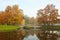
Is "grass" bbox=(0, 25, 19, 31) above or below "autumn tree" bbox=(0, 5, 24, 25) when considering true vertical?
below

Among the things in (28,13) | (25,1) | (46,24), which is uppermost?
(25,1)

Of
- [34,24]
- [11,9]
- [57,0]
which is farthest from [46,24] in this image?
[11,9]

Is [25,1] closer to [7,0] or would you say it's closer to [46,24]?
[7,0]

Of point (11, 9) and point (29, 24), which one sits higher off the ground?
point (11, 9)

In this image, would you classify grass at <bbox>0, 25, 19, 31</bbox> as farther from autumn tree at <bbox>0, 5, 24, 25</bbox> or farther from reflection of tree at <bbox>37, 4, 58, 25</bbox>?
reflection of tree at <bbox>37, 4, 58, 25</bbox>

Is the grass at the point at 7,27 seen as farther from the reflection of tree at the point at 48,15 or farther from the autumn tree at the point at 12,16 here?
the reflection of tree at the point at 48,15

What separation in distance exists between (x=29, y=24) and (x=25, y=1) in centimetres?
60

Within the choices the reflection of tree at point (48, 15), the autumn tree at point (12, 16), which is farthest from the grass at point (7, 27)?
the reflection of tree at point (48, 15)

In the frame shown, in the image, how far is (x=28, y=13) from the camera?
4.66m

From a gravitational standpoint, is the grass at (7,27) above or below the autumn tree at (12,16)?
below

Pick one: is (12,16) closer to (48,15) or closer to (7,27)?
(7,27)

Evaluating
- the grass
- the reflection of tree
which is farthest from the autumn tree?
the reflection of tree

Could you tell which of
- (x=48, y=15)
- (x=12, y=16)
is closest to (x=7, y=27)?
(x=12, y=16)

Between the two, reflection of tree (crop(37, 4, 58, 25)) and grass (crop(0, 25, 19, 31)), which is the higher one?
reflection of tree (crop(37, 4, 58, 25))
